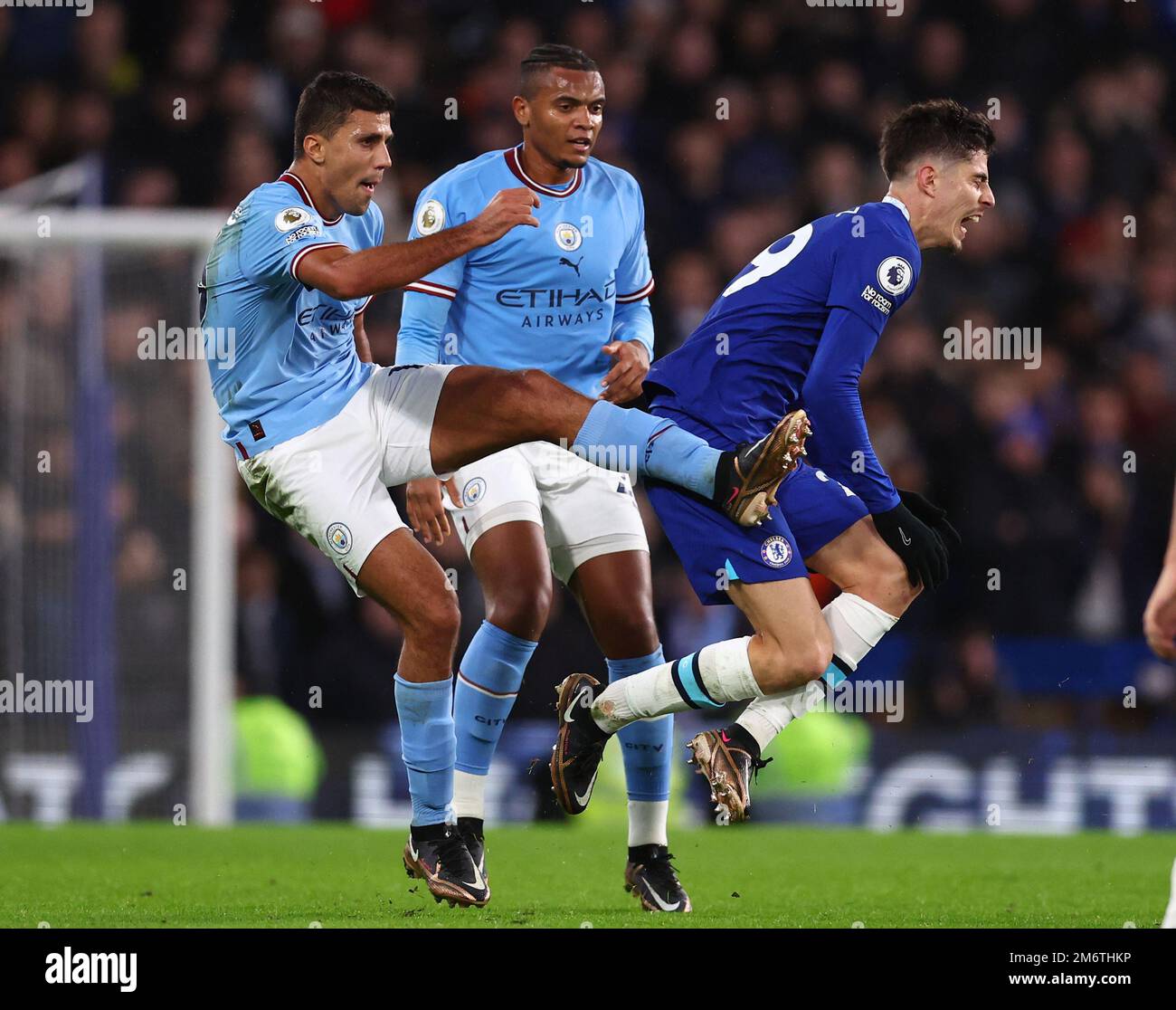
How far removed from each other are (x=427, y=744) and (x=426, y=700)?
0.13m

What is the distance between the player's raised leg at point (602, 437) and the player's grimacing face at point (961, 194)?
1017 millimetres

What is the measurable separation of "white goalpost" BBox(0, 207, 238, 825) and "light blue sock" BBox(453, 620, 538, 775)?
416 centimetres

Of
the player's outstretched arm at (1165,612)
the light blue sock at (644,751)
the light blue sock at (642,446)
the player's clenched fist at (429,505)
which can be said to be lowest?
the light blue sock at (644,751)

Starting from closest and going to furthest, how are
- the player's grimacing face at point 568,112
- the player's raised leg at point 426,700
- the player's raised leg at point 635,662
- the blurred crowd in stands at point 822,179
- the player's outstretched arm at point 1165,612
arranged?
1. the player's outstretched arm at point 1165,612
2. the player's raised leg at point 426,700
3. the player's raised leg at point 635,662
4. the player's grimacing face at point 568,112
5. the blurred crowd in stands at point 822,179

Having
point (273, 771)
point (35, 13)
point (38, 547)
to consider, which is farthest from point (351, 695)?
point (35, 13)

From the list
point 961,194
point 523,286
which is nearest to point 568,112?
point 523,286

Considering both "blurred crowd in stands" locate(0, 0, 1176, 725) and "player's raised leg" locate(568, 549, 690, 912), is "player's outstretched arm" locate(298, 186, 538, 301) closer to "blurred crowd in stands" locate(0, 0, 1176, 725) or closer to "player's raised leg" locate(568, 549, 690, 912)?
"player's raised leg" locate(568, 549, 690, 912)

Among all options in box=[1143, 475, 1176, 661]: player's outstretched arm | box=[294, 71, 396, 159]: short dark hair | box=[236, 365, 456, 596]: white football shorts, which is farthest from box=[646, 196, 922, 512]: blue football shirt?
box=[1143, 475, 1176, 661]: player's outstretched arm

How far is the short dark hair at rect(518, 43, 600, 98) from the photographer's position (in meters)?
5.91

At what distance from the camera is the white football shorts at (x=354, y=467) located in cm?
528

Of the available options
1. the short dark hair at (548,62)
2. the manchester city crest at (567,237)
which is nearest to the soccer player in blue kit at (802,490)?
the manchester city crest at (567,237)

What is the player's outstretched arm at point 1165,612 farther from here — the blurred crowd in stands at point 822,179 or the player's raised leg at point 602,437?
the blurred crowd in stands at point 822,179

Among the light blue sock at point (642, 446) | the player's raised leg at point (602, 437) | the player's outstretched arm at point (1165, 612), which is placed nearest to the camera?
the player's outstretched arm at point (1165, 612)

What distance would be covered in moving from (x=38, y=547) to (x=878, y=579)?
5.98 m
